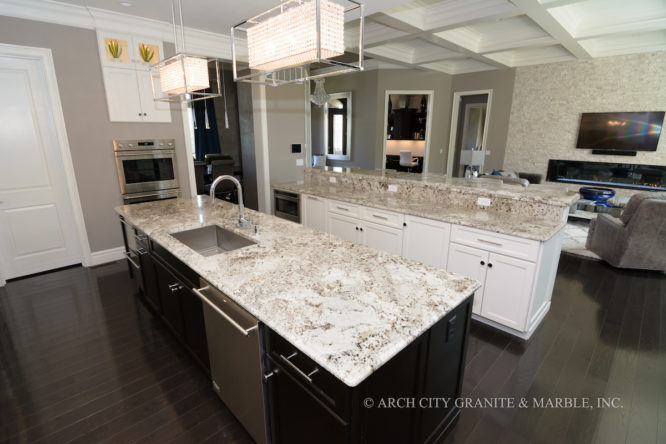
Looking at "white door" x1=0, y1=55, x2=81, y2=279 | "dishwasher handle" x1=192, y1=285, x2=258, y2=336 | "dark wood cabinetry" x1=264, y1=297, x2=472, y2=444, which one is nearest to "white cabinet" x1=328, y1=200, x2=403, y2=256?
"dark wood cabinetry" x1=264, y1=297, x2=472, y2=444

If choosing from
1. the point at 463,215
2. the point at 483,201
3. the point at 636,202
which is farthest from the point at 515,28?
the point at 463,215

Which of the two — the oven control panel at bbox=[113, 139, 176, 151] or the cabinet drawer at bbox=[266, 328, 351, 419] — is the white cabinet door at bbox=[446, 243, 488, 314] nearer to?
the cabinet drawer at bbox=[266, 328, 351, 419]

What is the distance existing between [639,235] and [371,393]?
162 inches

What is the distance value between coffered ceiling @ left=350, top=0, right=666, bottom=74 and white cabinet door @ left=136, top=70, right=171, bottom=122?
2.75 meters

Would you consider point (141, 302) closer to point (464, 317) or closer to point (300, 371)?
point (300, 371)

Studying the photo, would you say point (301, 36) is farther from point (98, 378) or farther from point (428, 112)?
point (428, 112)

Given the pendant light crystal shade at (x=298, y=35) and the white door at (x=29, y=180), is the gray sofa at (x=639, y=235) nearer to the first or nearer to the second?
the pendant light crystal shade at (x=298, y=35)

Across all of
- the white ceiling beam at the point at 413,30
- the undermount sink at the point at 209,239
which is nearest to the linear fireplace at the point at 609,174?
the white ceiling beam at the point at 413,30

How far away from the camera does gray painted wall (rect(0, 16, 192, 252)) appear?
10.7 feet

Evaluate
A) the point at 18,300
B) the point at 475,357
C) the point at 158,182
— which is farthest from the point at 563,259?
the point at 18,300

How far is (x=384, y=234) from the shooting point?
3.15 meters

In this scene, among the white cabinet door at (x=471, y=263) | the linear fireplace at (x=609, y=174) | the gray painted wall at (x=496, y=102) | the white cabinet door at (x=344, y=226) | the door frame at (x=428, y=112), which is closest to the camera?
the white cabinet door at (x=471, y=263)

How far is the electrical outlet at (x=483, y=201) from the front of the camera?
2878mm

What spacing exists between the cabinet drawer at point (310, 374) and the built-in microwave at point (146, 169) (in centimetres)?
350
